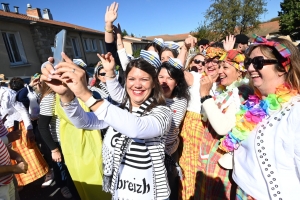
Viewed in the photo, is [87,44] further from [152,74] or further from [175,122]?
[152,74]

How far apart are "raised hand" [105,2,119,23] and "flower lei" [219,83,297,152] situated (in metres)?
1.79

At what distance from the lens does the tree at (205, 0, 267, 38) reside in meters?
22.2

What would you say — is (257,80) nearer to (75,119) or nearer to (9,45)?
(75,119)

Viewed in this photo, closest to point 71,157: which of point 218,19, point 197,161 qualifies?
point 197,161

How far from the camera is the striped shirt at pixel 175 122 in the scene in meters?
2.12

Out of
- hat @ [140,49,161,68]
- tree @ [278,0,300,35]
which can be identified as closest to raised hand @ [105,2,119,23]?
hat @ [140,49,161,68]

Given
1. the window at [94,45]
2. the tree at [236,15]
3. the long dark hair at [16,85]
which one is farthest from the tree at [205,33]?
the long dark hair at [16,85]

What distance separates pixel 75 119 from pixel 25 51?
1230 cm

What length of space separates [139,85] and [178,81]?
2.87 feet

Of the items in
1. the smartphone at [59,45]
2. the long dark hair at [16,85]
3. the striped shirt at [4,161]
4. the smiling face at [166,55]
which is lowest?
the striped shirt at [4,161]

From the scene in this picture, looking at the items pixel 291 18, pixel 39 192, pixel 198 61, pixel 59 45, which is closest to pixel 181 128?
pixel 198 61

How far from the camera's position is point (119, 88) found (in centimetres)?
232

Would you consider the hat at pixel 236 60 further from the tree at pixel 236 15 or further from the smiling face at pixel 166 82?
the tree at pixel 236 15

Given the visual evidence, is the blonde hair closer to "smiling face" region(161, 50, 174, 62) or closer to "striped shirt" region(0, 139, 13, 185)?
"smiling face" region(161, 50, 174, 62)
